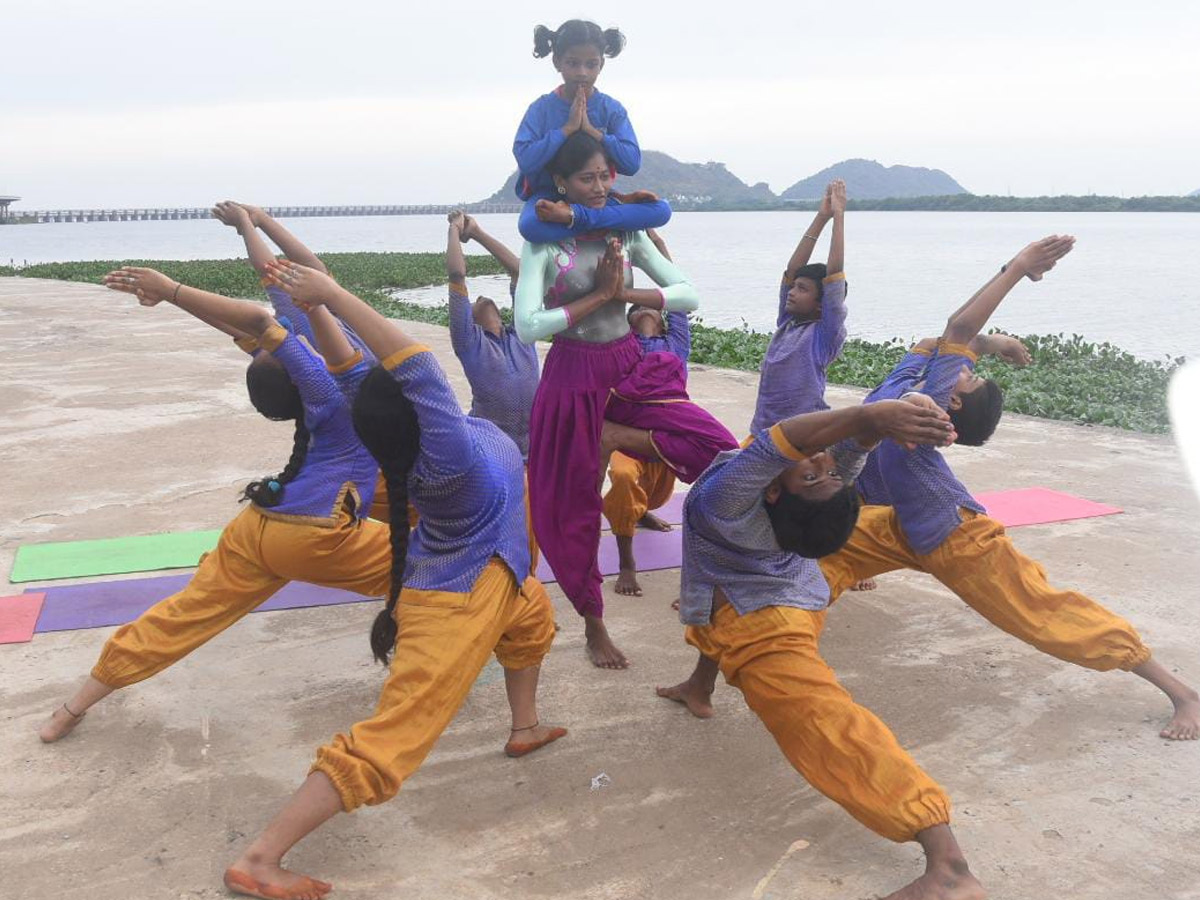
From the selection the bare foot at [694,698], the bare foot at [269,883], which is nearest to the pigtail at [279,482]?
the bare foot at [269,883]

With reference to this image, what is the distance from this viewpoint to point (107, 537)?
19.6 ft

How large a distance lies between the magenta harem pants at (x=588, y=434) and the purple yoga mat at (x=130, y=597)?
764mm

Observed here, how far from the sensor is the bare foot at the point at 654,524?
619 centimetres

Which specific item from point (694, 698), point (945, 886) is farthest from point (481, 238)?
point (945, 886)

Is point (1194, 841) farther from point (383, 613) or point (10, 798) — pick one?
point (10, 798)

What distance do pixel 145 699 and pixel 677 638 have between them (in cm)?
206

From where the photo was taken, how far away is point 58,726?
3744 mm

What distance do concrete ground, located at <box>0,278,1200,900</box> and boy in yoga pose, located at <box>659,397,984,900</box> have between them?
229mm

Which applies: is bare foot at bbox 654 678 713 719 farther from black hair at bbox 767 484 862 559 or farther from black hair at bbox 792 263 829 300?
black hair at bbox 792 263 829 300

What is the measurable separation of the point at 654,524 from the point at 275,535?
2.85 m

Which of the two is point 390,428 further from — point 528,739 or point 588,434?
point 588,434

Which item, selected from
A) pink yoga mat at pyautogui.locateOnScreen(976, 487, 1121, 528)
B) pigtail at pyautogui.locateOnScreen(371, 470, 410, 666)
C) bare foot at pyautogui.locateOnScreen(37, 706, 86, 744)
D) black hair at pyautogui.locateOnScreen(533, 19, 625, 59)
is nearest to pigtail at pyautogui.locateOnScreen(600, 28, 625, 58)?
black hair at pyautogui.locateOnScreen(533, 19, 625, 59)

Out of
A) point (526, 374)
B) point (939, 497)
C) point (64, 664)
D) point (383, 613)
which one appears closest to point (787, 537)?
point (939, 497)

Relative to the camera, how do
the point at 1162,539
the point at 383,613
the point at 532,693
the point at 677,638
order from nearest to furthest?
the point at 383,613 → the point at 532,693 → the point at 677,638 → the point at 1162,539
